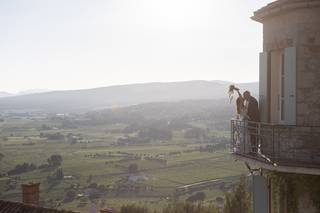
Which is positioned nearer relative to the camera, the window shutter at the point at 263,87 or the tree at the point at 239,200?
the window shutter at the point at 263,87

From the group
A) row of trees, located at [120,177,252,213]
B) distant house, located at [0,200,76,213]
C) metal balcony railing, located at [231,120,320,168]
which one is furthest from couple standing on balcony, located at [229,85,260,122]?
row of trees, located at [120,177,252,213]

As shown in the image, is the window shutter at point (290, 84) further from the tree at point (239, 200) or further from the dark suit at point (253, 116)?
the tree at point (239, 200)

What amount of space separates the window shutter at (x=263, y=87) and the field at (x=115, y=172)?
47.9 metres

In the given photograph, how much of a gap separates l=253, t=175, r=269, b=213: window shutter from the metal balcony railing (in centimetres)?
69

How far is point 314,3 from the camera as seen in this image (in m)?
10.2

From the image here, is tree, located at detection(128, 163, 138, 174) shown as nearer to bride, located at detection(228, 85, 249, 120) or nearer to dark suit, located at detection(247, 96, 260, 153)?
bride, located at detection(228, 85, 249, 120)

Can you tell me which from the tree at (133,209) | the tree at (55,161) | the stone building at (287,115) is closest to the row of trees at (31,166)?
the tree at (55,161)

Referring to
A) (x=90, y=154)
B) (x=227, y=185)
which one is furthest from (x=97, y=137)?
(x=227, y=185)

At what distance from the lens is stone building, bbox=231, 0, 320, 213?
10.3 m

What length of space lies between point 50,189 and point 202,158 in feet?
143

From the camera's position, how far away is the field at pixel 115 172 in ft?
258

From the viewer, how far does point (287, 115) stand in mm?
10617

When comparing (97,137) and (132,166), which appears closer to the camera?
(132,166)

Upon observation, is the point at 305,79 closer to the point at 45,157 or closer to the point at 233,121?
the point at 233,121
